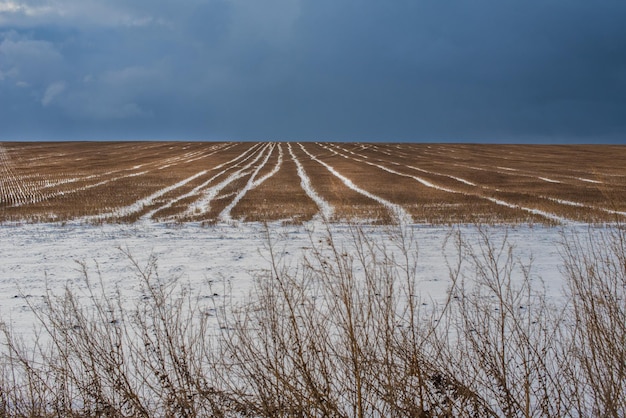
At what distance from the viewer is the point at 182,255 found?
1228 cm

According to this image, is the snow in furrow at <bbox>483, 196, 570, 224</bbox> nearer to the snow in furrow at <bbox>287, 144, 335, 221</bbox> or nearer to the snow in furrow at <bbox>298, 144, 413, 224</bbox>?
the snow in furrow at <bbox>298, 144, 413, 224</bbox>

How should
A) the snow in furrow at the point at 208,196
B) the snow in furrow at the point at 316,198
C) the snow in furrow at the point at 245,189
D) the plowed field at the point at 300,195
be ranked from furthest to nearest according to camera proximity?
the snow in furrow at the point at 208,196
the snow in furrow at the point at 316,198
the snow in furrow at the point at 245,189
the plowed field at the point at 300,195

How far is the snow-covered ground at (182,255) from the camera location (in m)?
8.97

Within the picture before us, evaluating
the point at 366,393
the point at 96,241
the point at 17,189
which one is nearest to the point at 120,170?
the point at 17,189

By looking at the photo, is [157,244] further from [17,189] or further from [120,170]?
[120,170]

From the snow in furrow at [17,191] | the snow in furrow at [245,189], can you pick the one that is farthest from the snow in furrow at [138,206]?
the snow in furrow at [17,191]

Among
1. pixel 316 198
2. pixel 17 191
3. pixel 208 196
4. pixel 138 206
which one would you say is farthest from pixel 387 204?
pixel 17 191

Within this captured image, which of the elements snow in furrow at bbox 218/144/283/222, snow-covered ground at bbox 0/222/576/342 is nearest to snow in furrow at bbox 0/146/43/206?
snow-covered ground at bbox 0/222/576/342

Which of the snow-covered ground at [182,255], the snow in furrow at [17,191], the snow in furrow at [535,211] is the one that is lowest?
the snow-covered ground at [182,255]

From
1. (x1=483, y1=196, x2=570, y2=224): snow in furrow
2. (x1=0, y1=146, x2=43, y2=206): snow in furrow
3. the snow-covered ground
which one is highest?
(x1=0, y1=146, x2=43, y2=206): snow in furrow

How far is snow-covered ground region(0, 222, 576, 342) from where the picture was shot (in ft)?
29.4

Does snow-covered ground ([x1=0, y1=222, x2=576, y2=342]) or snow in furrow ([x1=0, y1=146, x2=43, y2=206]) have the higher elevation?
snow in furrow ([x1=0, y1=146, x2=43, y2=206])

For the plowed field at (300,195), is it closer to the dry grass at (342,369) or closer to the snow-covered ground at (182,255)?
the snow-covered ground at (182,255)

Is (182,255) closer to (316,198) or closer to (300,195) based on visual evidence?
(316,198)
